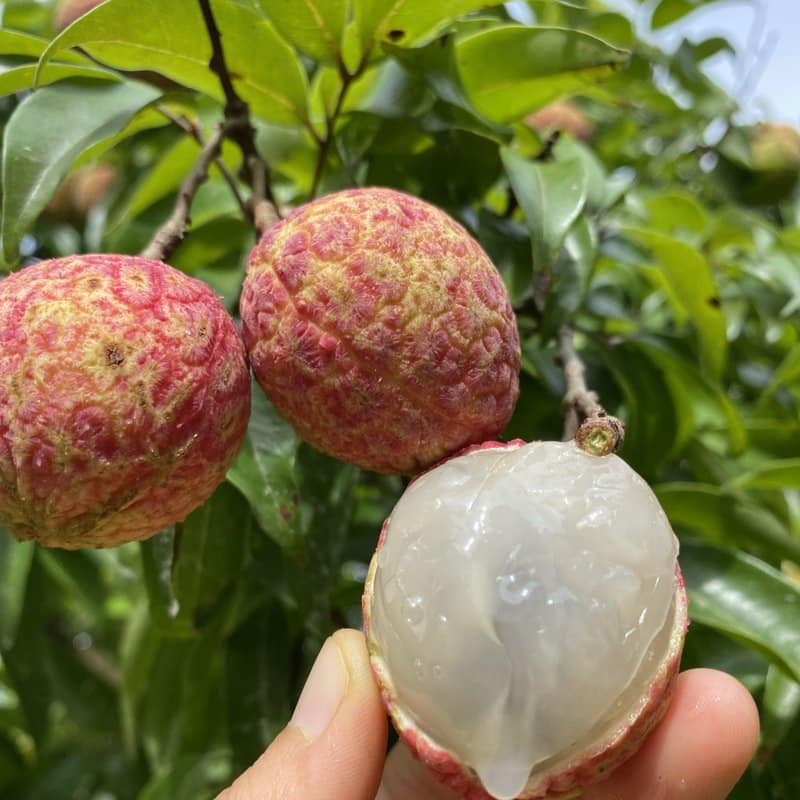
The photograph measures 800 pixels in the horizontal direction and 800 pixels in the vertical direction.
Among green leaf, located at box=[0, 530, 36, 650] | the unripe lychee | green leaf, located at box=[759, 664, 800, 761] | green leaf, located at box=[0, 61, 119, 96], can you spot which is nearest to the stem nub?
green leaf, located at box=[759, 664, 800, 761]

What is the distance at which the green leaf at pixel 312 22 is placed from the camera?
0.88 metres

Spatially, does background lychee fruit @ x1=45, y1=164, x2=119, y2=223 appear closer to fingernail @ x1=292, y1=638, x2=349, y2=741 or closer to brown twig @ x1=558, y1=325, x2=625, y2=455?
brown twig @ x1=558, y1=325, x2=625, y2=455

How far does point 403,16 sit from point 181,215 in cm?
30

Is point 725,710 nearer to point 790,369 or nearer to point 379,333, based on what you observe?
point 379,333

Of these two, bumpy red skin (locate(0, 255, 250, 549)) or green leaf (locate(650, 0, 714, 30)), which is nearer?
bumpy red skin (locate(0, 255, 250, 549))

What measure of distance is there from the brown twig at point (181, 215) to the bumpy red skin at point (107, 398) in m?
0.07

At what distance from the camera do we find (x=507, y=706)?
0.67 meters

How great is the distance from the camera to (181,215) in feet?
2.81

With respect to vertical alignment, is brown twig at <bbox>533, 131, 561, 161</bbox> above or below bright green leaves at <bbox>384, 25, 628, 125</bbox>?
below

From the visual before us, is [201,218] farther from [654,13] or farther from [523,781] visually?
[654,13]

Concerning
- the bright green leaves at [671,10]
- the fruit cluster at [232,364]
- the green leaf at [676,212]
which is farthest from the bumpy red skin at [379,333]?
the bright green leaves at [671,10]

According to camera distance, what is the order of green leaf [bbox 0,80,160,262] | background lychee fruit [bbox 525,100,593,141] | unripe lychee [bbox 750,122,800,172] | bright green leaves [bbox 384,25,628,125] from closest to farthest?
green leaf [bbox 0,80,160,262], bright green leaves [bbox 384,25,628,125], background lychee fruit [bbox 525,100,593,141], unripe lychee [bbox 750,122,800,172]

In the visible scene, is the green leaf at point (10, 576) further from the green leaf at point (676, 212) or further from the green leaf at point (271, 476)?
the green leaf at point (676, 212)

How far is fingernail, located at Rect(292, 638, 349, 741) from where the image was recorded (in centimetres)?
71
